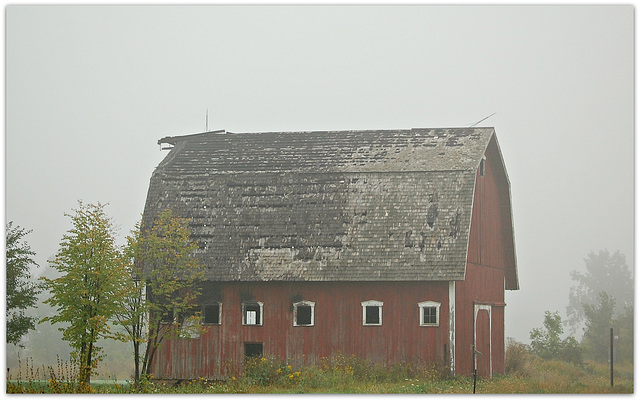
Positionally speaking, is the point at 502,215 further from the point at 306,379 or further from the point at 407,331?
the point at 306,379

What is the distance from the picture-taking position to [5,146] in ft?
72.8

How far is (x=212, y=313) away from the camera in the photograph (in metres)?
26.5

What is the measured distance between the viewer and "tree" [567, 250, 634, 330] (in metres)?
63.3

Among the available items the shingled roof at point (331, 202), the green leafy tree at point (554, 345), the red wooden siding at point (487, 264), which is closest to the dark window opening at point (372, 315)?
the shingled roof at point (331, 202)

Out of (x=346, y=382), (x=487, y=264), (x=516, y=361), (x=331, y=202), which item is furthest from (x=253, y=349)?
(x=516, y=361)

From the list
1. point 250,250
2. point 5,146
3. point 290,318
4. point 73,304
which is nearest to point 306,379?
point 290,318

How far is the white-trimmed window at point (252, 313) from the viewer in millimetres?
26297

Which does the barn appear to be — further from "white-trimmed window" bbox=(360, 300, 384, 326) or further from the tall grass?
the tall grass

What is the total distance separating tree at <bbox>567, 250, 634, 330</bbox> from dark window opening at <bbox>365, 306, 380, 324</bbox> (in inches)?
1532

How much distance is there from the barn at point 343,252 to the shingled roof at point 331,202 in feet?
0.11

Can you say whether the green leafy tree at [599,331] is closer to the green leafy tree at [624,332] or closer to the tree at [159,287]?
the green leafy tree at [624,332]

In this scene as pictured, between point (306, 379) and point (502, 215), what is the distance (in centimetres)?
977

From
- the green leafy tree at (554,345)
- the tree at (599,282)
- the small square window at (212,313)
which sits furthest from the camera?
the tree at (599,282)

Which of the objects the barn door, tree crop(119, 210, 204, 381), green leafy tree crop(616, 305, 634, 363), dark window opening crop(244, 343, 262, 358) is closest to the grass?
the barn door
